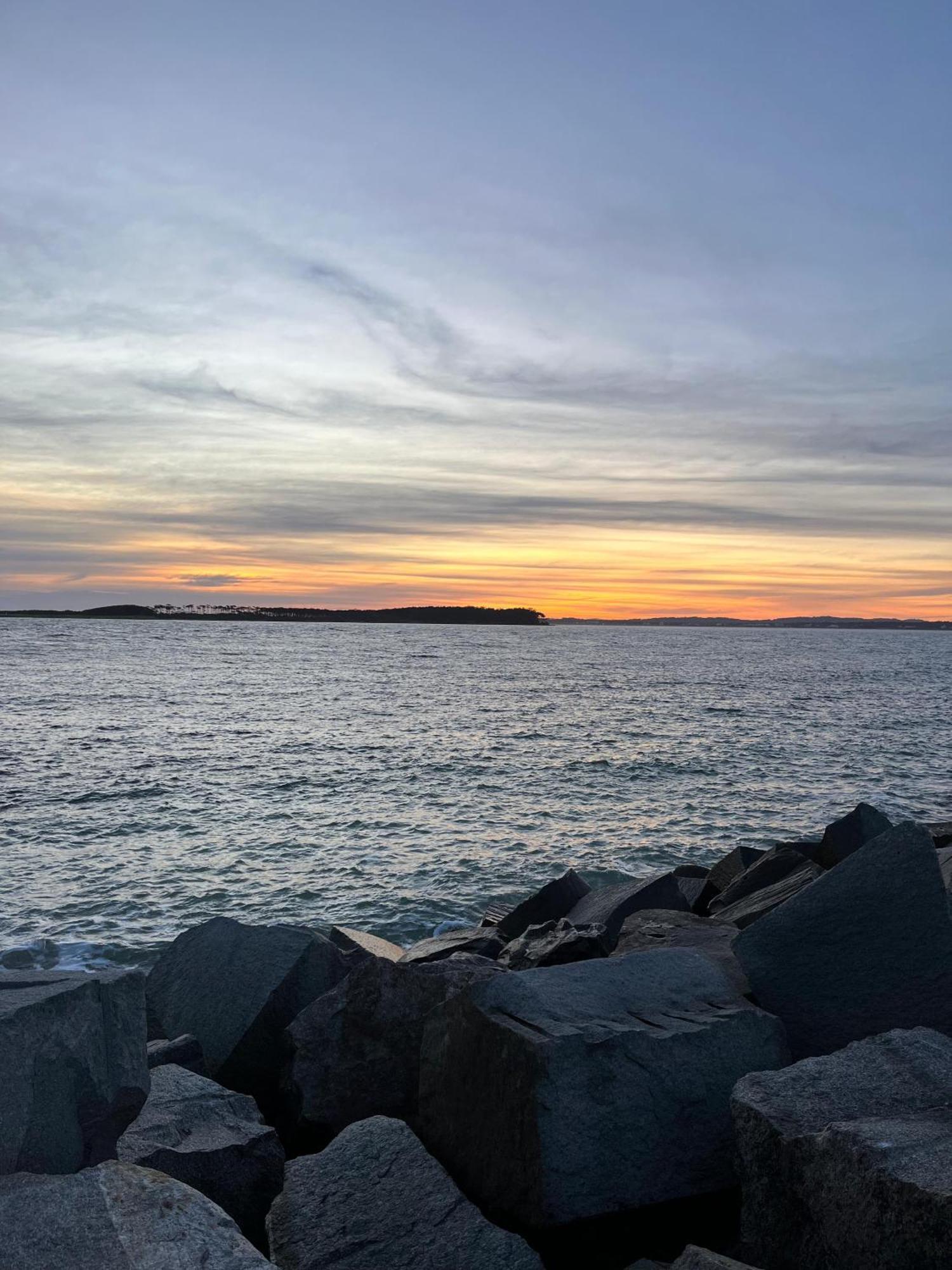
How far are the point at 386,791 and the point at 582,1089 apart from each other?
19694 mm

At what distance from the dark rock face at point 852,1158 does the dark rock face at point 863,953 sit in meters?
0.88

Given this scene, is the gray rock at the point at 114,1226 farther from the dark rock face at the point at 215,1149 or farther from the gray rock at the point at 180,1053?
the gray rock at the point at 180,1053

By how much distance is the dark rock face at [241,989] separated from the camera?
7.18 meters

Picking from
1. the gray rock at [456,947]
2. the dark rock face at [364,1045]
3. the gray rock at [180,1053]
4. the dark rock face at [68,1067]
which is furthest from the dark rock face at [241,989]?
the dark rock face at [68,1067]

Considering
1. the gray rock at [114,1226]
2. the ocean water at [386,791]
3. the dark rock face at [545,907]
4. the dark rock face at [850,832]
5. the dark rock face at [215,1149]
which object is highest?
the gray rock at [114,1226]

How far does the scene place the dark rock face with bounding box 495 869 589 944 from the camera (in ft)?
40.4

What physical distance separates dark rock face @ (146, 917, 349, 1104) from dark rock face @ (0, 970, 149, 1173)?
284 cm

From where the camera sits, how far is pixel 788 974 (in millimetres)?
5836

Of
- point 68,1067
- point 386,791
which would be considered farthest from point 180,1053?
point 386,791

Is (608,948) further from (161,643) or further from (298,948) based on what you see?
(161,643)

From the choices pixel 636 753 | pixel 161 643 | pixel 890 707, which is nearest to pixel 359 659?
pixel 161 643

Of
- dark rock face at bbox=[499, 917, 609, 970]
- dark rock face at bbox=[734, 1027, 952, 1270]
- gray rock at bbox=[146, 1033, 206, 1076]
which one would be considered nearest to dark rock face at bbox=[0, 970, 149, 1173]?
gray rock at bbox=[146, 1033, 206, 1076]

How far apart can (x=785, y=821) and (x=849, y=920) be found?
1623cm

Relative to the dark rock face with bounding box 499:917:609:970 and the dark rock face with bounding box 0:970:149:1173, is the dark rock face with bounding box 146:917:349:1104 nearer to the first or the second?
the dark rock face with bounding box 499:917:609:970
